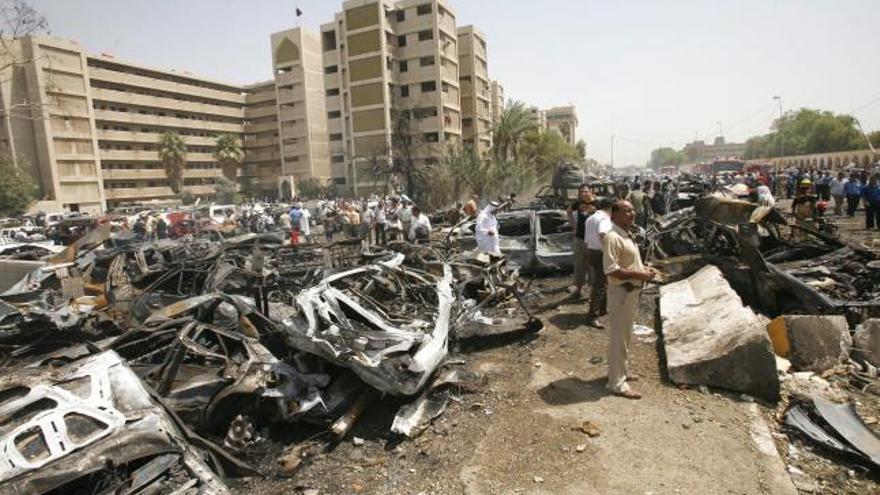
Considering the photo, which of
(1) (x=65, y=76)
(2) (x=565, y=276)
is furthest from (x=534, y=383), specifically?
(1) (x=65, y=76)

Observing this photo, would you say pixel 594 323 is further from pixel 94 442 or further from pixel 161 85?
pixel 161 85

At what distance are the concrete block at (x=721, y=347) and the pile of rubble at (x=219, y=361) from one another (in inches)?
73.4

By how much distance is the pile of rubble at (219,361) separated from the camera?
323 centimetres

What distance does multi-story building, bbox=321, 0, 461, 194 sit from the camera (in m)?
50.5

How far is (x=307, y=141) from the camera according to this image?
67000 millimetres

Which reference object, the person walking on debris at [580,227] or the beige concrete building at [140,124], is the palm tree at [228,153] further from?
the person walking on debris at [580,227]

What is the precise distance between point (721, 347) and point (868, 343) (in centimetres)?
→ 181

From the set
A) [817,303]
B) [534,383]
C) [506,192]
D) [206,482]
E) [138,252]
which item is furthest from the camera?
[506,192]

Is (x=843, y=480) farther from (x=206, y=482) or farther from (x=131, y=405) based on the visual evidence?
(x=131, y=405)

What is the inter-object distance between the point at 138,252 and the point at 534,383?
828cm

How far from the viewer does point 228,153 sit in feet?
218

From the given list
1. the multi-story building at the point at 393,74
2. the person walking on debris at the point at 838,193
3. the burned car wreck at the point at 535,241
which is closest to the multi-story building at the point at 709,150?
the multi-story building at the point at 393,74

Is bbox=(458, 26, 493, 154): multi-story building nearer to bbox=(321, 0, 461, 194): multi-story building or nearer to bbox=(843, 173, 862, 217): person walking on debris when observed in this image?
bbox=(321, 0, 461, 194): multi-story building

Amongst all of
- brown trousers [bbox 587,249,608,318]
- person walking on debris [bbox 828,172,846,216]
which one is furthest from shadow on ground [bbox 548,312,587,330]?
person walking on debris [bbox 828,172,846,216]
